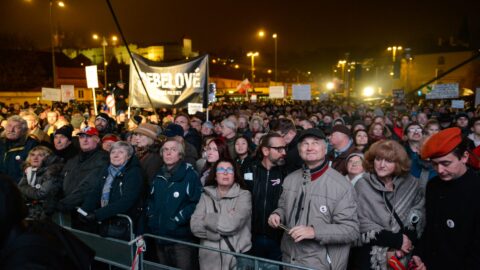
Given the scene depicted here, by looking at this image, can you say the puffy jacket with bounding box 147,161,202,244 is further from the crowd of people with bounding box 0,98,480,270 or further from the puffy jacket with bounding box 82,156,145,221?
the puffy jacket with bounding box 82,156,145,221

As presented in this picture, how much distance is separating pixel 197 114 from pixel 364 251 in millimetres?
7453

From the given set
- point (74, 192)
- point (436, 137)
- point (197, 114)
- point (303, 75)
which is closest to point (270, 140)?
point (436, 137)

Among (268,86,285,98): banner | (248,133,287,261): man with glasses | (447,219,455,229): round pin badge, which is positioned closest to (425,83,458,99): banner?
(268,86,285,98): banner

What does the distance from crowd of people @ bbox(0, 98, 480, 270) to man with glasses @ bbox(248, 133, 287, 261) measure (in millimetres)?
13

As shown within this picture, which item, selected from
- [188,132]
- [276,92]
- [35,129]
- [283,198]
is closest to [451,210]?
[283,198]

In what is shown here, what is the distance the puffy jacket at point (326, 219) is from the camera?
10.5ft

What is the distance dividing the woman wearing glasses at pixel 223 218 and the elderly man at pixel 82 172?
5.40 feet

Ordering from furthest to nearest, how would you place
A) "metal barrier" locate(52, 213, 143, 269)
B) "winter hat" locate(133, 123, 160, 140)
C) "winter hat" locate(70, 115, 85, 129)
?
"winter hat" locate(70, 115, 85, 129) < "winter hat" locate(133, 123, 160, 140) < "metal barrier" locate(52, 213, 143, 269)

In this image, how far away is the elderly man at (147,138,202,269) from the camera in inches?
165

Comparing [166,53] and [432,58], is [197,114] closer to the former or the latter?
[432,58]

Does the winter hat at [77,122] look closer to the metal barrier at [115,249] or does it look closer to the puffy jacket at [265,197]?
the metal barrier at [115,249]

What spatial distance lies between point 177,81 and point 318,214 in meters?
6.08

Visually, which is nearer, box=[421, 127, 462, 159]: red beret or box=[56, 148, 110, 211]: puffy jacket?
box=[421, 127, 462, 159]: red beret

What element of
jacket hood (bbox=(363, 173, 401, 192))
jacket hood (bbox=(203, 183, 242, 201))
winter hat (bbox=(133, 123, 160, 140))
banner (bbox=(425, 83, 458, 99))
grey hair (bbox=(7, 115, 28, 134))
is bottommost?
jacket hood (bbox=(203, 183, 242, 201))
